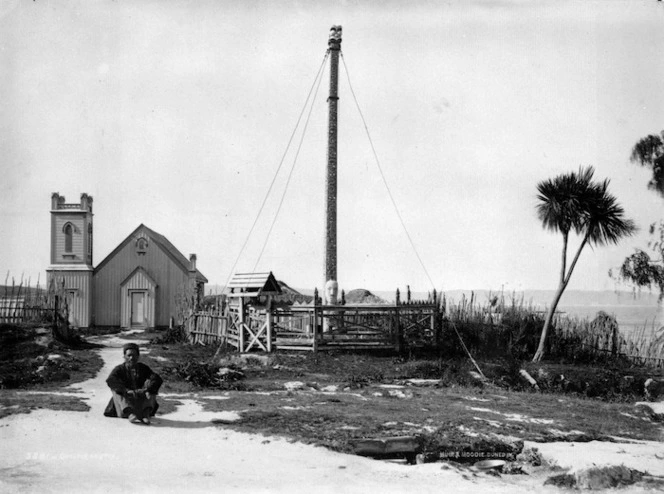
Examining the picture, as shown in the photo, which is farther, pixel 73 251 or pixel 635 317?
pixel 635 317

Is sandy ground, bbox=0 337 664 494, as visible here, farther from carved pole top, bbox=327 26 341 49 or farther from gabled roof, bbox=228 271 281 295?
carved pole top, bbox=327 26 341 49

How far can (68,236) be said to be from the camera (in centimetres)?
3061

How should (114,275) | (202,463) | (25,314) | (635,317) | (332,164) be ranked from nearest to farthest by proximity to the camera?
(202,463), (25,314), (332,164), (114,275), (635,317)

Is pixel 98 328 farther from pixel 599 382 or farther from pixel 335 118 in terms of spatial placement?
pixel 599 382

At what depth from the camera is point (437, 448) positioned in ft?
27.0

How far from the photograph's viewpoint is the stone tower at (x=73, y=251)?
3038 centimetres

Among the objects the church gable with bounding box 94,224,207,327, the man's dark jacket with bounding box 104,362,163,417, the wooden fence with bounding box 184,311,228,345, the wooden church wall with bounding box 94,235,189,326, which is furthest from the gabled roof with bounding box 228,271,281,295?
the wooden church wall with bounding box 94,235,189,326

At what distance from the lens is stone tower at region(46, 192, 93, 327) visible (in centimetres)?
3038

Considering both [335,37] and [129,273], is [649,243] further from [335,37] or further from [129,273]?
[129,273]

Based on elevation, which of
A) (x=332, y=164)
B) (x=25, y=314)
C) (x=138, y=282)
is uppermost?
(x=332, y=164)

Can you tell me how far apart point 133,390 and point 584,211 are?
14486 millimetres

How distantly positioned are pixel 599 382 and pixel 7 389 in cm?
1453

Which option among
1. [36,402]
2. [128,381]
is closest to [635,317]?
[128,381]

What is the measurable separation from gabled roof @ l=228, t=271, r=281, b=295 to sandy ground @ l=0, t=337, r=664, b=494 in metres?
9.42
